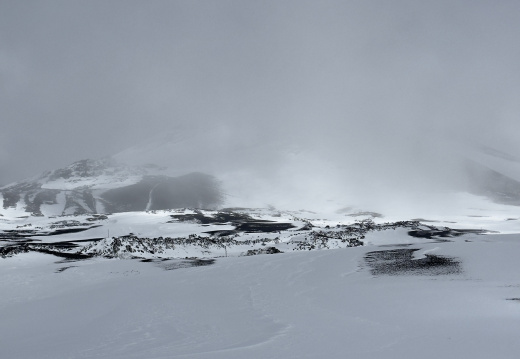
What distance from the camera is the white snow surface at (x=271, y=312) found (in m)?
7.18

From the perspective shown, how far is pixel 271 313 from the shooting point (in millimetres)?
10758

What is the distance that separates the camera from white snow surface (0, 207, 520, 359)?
283 inches

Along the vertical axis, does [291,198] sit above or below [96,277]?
above

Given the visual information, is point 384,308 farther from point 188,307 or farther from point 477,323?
point 188,307

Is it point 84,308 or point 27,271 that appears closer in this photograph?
point 84,308

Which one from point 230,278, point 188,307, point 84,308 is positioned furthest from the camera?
point 230,278

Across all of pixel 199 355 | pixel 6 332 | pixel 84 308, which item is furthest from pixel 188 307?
pixel 199 355

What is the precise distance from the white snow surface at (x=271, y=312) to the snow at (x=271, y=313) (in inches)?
1.3

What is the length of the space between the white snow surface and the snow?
0.11 feet

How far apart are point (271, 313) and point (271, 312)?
0.44 feet

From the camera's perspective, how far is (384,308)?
1060 centimetres

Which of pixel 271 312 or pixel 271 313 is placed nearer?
pixel 271 313

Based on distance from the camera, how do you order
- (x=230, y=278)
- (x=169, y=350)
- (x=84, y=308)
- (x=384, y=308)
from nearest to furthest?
(x=169, y=350) → (x=384, y=308) → (x=84, y=308) → (x=230, y=278)

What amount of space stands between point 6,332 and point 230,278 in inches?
371
